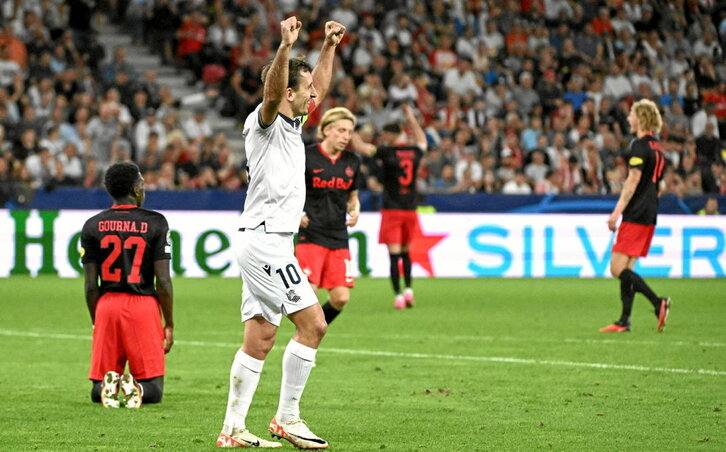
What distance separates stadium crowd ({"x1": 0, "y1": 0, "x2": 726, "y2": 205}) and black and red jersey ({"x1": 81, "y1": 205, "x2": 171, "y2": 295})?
12.1 meters

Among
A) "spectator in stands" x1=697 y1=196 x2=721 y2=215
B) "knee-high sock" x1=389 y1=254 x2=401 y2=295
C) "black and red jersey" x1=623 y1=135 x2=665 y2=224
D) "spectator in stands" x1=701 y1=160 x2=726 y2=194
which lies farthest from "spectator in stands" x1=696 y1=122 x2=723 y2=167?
"black and red jersey" x1=623 y1=135 x2=665 y2=224

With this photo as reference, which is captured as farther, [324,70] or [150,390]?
[150,390]

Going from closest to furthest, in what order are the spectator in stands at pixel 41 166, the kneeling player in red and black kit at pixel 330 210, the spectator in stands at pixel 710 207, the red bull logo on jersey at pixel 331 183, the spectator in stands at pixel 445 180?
1. the kneeling player in red and black kit at pixel 330 210
2. the red bull logo on jersey at pixel 331 183
3. the spectator in stands at pixel 41 166
4. the spectator in stands at pixel 710 207
5. the spectator in stands at pixel 445 180

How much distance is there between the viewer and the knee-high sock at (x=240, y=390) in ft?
22.1

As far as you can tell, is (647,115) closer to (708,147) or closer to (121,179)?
(121,179)

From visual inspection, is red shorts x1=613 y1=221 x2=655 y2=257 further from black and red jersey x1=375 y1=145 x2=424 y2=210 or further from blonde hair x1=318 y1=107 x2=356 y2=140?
black and red jersey x1=375 y1=145 x2=424 y2=210

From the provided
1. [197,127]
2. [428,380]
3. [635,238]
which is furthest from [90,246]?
[197,127]

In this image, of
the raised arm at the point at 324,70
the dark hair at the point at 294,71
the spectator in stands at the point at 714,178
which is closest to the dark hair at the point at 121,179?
the raised arm at the point at 324,70

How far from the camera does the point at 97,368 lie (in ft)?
27.3

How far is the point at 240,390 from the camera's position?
6.73 meters

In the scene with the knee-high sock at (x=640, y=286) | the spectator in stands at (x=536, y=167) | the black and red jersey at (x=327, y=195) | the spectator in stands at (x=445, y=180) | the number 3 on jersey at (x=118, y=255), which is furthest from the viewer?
the spectator in stands at (x=536, y=167)

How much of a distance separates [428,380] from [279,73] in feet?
13.4

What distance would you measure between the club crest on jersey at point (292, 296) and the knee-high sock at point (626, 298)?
23.4 ft

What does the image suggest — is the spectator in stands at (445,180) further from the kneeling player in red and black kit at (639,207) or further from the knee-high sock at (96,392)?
the knee-high sock at (96,392)
